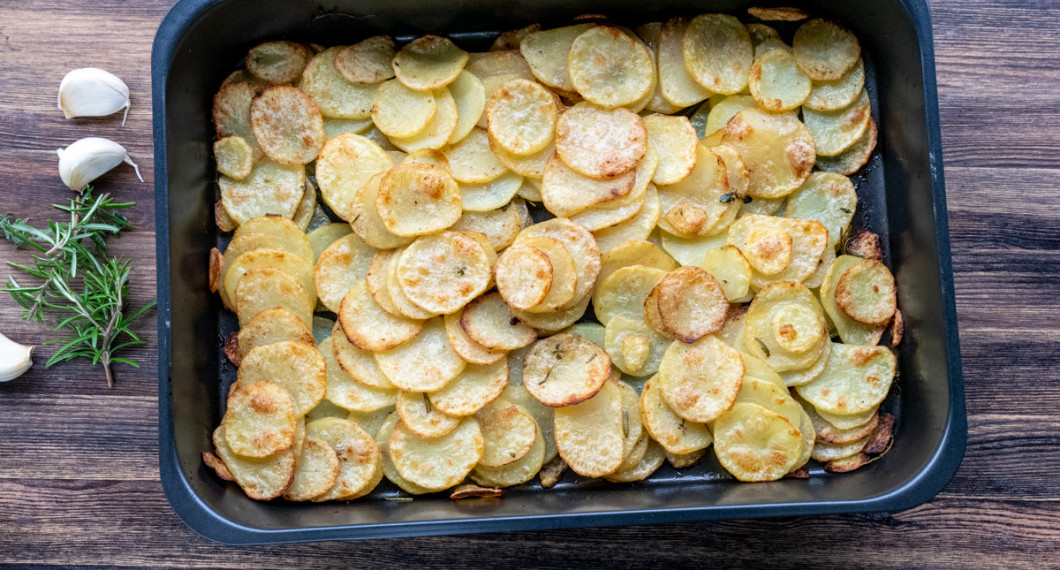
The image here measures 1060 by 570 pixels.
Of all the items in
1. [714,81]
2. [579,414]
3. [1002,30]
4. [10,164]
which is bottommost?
[579,414]

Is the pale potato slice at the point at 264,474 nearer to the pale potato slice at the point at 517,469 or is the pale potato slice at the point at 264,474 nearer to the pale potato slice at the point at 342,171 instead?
the pale potato slice at the point at 517,469

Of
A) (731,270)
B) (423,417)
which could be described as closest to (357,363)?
(423,417)

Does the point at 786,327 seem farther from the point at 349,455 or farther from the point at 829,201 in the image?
the point at 349,455

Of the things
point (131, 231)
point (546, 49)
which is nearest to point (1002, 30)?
point (546, 49)

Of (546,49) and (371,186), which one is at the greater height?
(546,49)

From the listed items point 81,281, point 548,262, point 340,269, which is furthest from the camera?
point 81,281

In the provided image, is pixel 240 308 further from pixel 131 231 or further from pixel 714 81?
pixel 714 81

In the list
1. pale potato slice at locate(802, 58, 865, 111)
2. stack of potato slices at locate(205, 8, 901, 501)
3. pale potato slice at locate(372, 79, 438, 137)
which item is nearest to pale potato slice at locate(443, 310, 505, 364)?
stack of potato slices at locate(205, 8, 901, 501)
